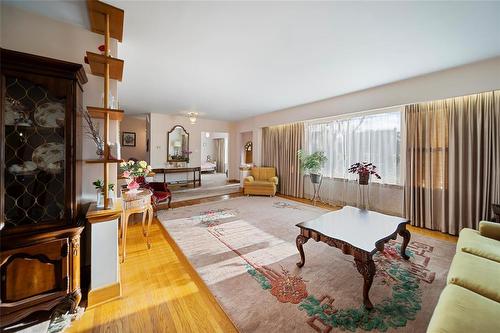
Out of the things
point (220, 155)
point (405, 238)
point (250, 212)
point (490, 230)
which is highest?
point (220, 155)

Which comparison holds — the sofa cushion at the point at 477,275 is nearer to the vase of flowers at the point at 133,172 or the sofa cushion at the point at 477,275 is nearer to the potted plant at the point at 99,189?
the potted plant at the point at 99,189

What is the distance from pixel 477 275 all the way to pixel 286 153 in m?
4.78

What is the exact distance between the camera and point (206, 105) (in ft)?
17.4

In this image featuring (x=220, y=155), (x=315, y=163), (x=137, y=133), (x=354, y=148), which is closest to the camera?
(x=354, y=148)

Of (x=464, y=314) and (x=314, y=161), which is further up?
(x=314, y=161)

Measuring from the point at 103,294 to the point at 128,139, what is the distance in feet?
23.1

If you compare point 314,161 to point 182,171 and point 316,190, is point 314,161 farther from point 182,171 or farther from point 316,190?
point 182,171

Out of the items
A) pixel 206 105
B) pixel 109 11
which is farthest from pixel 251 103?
pixel 109 11

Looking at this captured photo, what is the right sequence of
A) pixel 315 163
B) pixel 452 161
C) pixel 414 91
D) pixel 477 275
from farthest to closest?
pixel 315 163
pixel 414 91
pixel 452 161
pixel 477 275

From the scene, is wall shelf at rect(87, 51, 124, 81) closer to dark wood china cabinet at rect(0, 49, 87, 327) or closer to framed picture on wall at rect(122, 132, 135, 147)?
dark wood china cabinet at rect(0, 49, 87, 327)

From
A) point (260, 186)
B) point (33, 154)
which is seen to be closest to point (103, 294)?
point (33, 154)

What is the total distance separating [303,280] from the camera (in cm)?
191

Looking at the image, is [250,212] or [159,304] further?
[250,212]

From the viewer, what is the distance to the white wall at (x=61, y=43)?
1.61m
